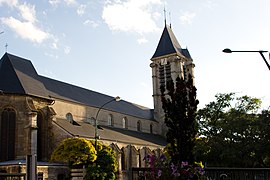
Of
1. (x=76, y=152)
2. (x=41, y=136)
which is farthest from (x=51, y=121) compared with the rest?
(x=76, y=152)

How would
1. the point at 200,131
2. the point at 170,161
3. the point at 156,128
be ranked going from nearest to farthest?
the point at 170,161, the point at 200,131, the point at 156,128

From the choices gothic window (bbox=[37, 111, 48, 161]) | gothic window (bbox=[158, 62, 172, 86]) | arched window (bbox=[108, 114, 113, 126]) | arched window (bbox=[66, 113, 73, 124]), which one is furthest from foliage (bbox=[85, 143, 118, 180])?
gothic window (bbox=[158, 62, 172, 86])

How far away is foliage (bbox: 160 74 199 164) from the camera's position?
32.3 feet

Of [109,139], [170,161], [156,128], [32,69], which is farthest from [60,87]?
[170,161]

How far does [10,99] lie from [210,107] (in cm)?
2346

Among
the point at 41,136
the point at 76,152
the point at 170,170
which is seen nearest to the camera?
the point at 170,170

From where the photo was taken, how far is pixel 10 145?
107ft

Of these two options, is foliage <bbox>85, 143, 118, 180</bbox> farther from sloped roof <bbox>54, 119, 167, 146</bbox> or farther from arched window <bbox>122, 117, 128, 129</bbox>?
arched window <bbox>122, 117, 128, 129</bbox>

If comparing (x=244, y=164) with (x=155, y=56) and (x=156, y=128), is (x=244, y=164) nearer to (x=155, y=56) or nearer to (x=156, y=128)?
(x=156, y=128)

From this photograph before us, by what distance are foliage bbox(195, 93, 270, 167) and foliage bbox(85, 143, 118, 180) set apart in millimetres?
10368

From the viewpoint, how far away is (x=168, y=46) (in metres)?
61.6

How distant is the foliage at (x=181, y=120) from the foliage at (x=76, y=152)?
21064 mm

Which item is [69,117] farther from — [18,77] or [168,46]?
[168,46]

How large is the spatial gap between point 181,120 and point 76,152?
21.9 m
